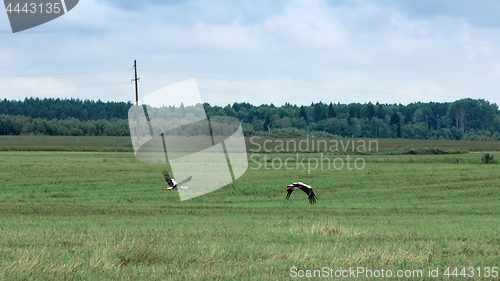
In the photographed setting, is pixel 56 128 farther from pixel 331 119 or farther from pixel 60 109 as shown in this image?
pixel 331 119

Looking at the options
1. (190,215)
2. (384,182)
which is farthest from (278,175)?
(190,215)

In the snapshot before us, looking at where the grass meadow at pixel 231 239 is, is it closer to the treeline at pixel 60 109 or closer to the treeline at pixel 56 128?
the treeline at pixel 56 128

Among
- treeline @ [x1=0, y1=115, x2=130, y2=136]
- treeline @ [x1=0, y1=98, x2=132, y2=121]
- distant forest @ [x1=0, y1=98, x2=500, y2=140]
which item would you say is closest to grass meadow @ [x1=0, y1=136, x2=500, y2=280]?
treeline @ [x1=0, y1=115, x2=130, y2=136]

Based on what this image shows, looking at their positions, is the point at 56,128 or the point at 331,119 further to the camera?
the point at 331,119

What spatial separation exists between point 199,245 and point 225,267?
6.19ft

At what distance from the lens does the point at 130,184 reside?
101 ft

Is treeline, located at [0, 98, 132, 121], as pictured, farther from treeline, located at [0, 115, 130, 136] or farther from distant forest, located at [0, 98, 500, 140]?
treeline, located at [0, 115, 130, 136]

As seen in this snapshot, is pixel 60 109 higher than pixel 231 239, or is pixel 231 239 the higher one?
pixel 60 109

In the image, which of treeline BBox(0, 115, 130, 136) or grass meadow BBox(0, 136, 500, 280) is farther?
treeline BBox(0, 115, 130, 136)

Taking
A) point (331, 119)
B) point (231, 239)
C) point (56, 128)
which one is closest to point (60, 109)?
point (56, 128)

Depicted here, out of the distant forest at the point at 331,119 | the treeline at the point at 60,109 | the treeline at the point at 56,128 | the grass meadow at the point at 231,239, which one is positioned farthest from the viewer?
the treeline at the point at 60,109

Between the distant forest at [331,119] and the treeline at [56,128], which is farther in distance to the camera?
the distant forest at [331,119]

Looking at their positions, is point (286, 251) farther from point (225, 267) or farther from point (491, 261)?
point (491, 261)

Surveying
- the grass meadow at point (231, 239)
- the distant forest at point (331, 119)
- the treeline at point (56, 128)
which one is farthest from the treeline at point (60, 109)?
the grass meadow at point (231, 239)
